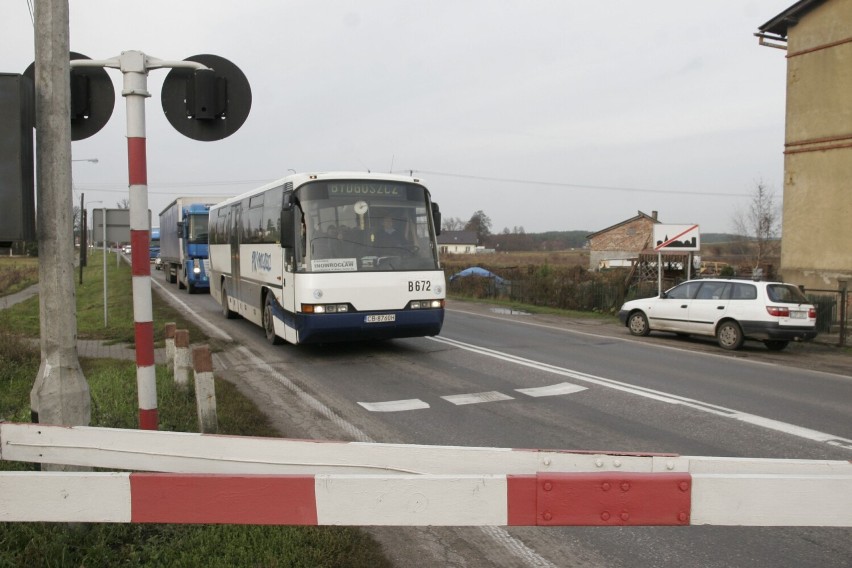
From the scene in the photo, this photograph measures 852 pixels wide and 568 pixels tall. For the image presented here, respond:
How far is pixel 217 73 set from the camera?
5137 millimetres

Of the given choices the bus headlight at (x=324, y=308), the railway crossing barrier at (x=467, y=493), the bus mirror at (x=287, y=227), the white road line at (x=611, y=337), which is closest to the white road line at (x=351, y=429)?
the bus headlight at (x=324, y=308)

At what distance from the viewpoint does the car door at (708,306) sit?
50.4 ft

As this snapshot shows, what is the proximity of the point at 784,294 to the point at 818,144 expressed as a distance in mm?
11008

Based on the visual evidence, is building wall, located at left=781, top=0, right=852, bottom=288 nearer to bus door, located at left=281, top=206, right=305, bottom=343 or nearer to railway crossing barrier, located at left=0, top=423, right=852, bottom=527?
bus door, located at left=281, top=206, right=305, bottom=343

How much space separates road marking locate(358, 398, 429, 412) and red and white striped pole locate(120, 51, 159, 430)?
380 centimetres

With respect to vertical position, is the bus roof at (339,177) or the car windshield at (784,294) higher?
the bus roof at (339,177)

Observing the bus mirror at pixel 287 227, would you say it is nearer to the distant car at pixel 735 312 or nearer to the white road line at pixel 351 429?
the white road line at pixel 351 429

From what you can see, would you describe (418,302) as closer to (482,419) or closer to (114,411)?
(482,419)

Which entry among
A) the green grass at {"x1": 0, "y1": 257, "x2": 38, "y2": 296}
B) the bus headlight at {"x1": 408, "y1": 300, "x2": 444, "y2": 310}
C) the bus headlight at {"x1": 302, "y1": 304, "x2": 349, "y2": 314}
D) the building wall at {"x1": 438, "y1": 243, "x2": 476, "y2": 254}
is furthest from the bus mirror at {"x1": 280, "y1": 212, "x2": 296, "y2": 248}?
the building wall at {"x1": 438, "y1": 243, "x2": 476, "y2": 254}

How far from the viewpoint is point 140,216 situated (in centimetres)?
464

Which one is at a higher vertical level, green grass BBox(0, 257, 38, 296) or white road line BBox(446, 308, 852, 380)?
green grass BBox(0, 257, 38, 296)

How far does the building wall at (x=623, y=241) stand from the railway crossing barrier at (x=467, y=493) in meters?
71.9

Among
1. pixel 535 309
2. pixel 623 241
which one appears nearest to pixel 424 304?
pixel 535 309

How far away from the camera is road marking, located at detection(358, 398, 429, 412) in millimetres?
8258
